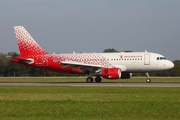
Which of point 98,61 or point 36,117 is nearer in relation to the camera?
point 36,117

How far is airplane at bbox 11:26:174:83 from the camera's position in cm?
5050

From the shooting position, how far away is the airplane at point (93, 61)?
5050 cm

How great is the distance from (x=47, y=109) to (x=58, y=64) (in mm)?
36309

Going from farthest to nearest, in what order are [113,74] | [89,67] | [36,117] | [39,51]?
[39,51] < [89,67] < [113,74] < [36,117]

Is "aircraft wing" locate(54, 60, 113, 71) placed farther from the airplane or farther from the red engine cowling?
the red engine cowling

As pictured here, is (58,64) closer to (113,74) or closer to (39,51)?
(39,51)

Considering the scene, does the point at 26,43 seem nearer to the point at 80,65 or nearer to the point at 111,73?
the point at 80,65

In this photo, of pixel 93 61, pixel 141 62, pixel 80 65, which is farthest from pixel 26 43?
pixel 141 62

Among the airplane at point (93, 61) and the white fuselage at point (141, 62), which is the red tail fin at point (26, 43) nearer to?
the airplane at point (93, 61)

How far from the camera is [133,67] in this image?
50969mm

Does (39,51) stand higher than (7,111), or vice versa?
(39,51)

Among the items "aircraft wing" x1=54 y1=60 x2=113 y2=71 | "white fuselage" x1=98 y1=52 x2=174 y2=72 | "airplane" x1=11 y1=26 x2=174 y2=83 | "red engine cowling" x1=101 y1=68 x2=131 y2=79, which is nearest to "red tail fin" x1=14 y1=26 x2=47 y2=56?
"airplane" x1=11 y1=26 x2=174 y2=83

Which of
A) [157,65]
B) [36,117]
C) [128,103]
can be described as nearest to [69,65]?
[157,65]

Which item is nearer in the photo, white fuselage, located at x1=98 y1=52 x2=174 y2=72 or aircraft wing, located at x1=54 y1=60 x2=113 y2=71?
white fuselage, located at x1=98 y1=52 x2=174 y2=72
